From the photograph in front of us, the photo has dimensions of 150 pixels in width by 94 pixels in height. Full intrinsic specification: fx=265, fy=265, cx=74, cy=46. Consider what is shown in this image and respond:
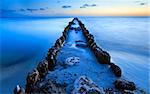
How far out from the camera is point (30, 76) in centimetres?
751

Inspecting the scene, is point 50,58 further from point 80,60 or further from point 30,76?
point 30,76

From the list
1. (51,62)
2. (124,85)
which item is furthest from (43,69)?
(124,85)

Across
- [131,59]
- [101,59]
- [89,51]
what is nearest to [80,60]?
[101,59]

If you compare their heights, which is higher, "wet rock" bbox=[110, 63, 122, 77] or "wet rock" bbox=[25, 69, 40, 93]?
"wet rock" bbox=[25, 69, 40, 93]

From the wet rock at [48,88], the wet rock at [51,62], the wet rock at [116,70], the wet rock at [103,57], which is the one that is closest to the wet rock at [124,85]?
the wet rock at [116,70]

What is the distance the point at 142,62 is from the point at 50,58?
158 inches

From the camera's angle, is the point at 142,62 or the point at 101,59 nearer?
the point at 101,59

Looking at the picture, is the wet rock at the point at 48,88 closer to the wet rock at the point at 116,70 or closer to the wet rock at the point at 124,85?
the wet rock at the point at 124,85

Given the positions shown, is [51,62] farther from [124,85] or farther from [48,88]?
[124,85]

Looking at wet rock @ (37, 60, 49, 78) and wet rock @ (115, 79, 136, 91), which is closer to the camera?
wet rock @ (115, 79, 136, 91)

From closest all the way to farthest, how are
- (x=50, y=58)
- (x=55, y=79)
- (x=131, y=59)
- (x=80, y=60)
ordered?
1. (x=55, y=79)
2. (x=50, y=58)
3. (x=80, y=60)
4. (x=131, y=59)

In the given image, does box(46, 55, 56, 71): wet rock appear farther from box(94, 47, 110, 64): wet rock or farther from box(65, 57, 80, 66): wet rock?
box(94, 47, 110, 64): wet rock

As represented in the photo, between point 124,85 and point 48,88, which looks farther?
point 124,85

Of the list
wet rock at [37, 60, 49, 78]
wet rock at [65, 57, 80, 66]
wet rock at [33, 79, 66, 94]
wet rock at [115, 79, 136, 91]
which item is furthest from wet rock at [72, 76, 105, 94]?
wet rock at [65, 57, 80, 66]
